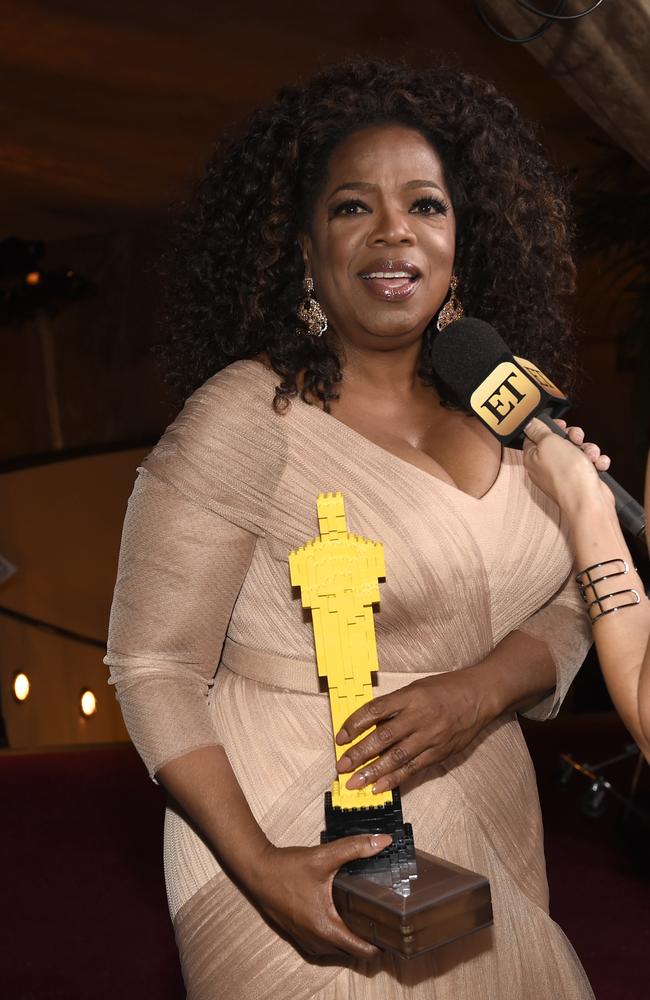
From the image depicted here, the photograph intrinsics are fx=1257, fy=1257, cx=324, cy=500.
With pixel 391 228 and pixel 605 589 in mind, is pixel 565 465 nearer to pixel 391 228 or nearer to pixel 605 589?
pixel 605 589

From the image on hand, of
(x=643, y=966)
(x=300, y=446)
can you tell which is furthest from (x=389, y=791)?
(x=643, y=966)

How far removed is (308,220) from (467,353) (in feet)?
1.74

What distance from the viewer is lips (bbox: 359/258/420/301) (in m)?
1.77

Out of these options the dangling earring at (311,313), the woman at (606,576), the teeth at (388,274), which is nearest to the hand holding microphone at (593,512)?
the woman at (606,576)

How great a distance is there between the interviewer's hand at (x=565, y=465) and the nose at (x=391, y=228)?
540 millimetres

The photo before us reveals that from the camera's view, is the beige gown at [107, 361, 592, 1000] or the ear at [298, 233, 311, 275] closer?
the beige gown at [107, 361, 592, 1000]

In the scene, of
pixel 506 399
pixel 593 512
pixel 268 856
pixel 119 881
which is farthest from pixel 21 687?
pixel 593 512

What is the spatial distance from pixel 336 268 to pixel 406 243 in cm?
11

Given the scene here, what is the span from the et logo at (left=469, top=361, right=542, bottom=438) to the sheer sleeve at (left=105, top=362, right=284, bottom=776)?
0.44 meters

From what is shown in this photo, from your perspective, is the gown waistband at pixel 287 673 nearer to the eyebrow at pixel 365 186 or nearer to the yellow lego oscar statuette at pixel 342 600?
the yellow lego oscar statuette at pixel 342 600

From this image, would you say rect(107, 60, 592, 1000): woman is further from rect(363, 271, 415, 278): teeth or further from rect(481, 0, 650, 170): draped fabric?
rect(481, 0, 650, 170): draped fabric

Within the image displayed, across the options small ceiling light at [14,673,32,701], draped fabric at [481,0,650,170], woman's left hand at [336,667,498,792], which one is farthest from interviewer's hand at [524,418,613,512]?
small ceiling light at [14,673,32,701]

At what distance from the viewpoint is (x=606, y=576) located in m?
1.23

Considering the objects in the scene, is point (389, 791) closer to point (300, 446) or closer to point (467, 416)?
point (300, 446)
